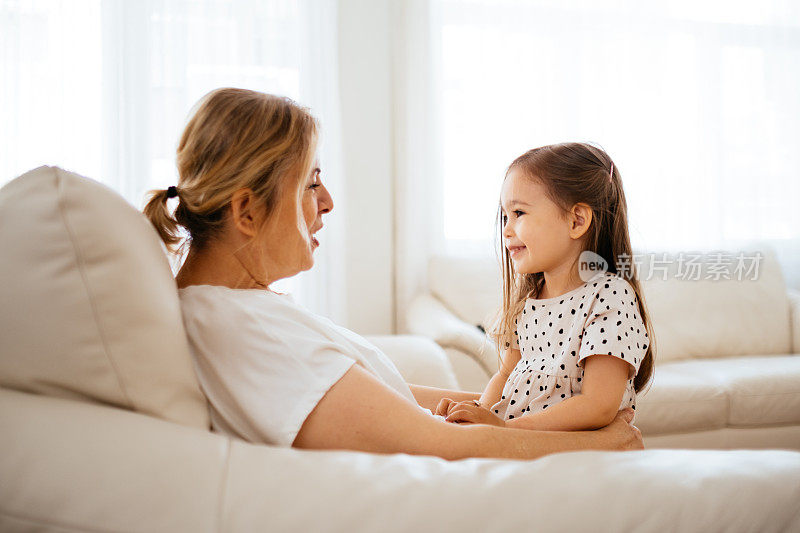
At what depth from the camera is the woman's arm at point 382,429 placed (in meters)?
0.87

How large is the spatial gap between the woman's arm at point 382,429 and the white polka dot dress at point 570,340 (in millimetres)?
342

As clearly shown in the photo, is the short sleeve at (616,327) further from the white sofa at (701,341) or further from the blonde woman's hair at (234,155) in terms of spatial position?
the white sofa at (701,341)

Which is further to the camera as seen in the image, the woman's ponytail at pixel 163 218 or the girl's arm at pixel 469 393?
the girl's arm at pixel 469 393

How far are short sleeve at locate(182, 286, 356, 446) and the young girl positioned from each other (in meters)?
0.39

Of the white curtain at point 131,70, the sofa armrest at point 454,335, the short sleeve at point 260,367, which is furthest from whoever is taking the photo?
the white curtain at point 131,70

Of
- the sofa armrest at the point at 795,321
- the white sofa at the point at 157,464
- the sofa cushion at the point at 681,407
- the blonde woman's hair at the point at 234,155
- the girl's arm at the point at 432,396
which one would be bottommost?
the sofa cushion at the point at 681,407

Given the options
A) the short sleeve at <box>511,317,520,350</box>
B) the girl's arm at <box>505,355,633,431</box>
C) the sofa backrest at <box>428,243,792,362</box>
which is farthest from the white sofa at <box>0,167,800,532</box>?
the sofa backrest at <box>428,243,792,362</box>

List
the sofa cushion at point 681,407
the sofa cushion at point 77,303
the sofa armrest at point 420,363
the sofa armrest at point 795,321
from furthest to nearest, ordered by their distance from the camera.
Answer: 1. the sofa armrest at point 795,321
2. the sofa cushion at point 681,407
3. the sofa armrest at point 420,363
4. the sofa cushion at point 77,303

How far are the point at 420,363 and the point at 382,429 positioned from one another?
45.4 inches

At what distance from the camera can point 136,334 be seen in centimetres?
78

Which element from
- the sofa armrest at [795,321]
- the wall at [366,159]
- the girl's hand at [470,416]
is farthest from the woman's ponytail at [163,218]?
the sofa armrest at [795,321]

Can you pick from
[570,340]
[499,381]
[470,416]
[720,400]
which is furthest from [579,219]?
[720,400]

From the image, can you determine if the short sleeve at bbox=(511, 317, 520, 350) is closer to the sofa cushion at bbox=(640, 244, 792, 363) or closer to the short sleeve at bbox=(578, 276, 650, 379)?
the short sleeve at bbox=(578, 276, 650, 379)

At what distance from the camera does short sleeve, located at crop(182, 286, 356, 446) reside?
861mm
